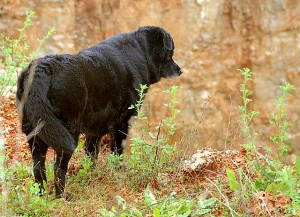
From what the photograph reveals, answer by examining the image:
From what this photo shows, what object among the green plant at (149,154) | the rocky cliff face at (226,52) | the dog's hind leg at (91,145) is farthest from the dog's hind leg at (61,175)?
the rocky cliff face at (226,52)

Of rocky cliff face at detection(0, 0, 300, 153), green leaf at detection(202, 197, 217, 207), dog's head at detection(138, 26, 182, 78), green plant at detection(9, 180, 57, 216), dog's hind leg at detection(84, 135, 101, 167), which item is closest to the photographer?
green leaf at detection(202, 197, 217, 207)

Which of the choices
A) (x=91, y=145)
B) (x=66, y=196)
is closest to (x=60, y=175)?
(x=66, y=196)

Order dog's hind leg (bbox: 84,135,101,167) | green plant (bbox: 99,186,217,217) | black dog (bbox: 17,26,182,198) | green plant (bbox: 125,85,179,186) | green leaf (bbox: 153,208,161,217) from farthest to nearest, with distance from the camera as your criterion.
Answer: dog's hind leg (bbox: 84,135,101,167) < green plant (bbox: 125,85,179,186) < black dog (bbox: 17,26,182,198) < green plant (bbox: 99,186,217,217) < green leaf (bbox: 153,208,161,217)

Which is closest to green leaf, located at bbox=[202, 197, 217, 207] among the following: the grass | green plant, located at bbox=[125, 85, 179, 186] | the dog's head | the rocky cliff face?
the grass

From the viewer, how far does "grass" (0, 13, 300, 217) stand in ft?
11.6

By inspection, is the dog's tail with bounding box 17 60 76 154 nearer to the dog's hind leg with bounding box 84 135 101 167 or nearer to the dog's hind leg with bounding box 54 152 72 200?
the dog's hind leg with bounding box 54 152 72 200

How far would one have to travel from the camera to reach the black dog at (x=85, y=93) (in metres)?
3.83

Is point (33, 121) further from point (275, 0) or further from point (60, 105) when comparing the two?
point (275, 0)

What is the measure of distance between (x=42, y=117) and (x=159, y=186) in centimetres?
111

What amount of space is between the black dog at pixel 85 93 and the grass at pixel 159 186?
0.81 feet

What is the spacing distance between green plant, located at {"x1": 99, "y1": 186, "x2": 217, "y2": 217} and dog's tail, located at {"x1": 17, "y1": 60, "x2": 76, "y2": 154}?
1.88 ft

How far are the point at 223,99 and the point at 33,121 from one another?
8212mm

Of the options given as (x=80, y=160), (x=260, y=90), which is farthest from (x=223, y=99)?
(x=80, y=160)

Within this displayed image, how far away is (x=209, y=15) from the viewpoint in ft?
37.4
